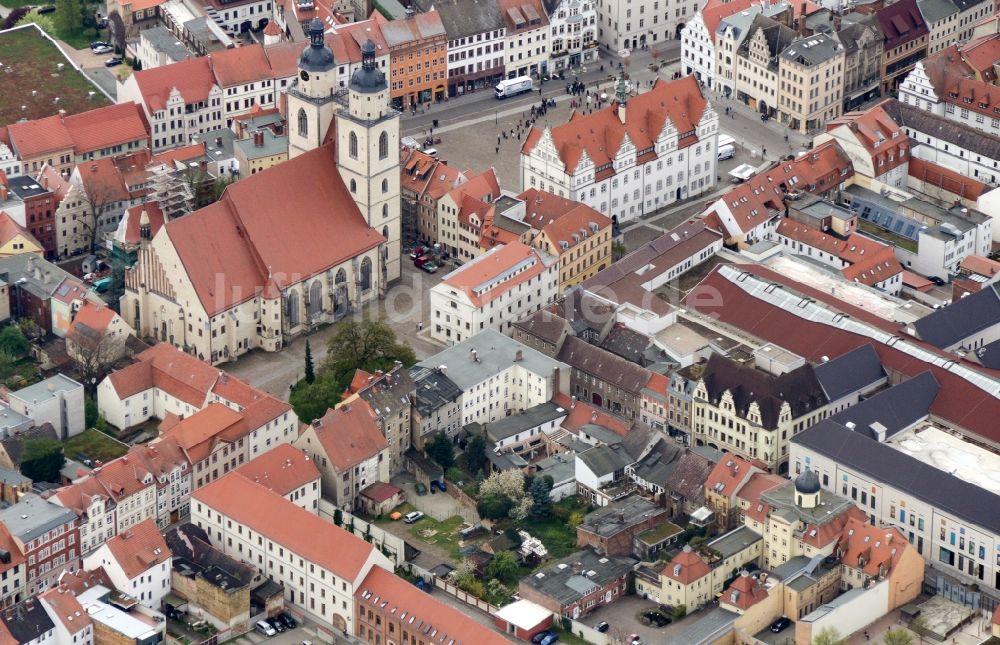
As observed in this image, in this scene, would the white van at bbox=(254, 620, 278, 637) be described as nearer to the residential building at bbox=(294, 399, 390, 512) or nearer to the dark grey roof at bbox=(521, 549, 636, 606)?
the residential building at bbox=(294, 399, 390, 512)

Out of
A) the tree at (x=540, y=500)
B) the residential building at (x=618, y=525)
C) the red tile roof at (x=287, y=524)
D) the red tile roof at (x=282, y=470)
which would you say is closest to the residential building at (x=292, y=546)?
the red tile roof at (x=287, y=524)

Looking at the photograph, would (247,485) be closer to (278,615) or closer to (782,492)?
(278,615)

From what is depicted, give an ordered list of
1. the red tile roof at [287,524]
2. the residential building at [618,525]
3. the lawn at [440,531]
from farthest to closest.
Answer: the lawn at [440,531] → the residential building at [618,525] → the red tile roof at [287,524]

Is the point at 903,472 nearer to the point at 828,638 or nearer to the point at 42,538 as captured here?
the point at 828,638

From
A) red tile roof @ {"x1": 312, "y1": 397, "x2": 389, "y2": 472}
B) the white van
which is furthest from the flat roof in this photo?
the white van

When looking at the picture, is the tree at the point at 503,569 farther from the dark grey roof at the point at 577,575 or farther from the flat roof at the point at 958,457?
the flat roof at the point at 958,457

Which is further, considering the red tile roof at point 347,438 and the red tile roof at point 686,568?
the red tile roof at point 347,438

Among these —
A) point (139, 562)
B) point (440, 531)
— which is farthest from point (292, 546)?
point (440, 531)

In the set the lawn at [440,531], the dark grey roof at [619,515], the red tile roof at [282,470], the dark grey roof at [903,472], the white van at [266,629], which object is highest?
the dark grey roof at [903,472]
